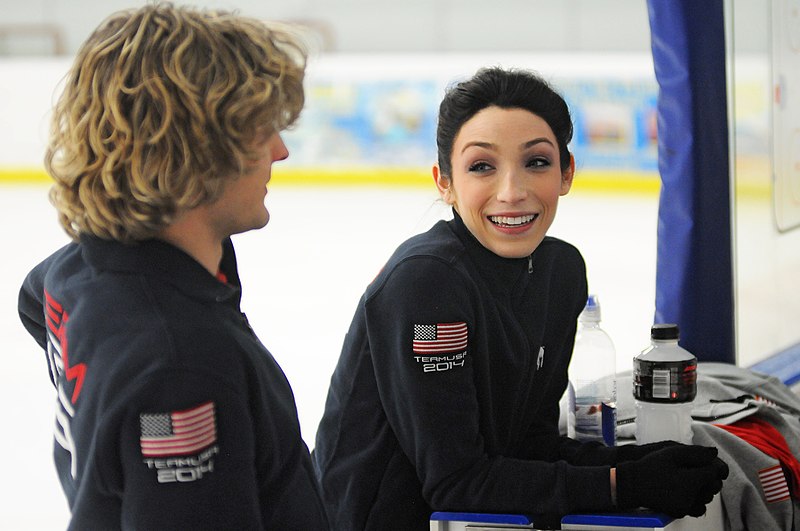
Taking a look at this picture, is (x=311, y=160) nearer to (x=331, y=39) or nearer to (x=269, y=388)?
(x=331, y=39)

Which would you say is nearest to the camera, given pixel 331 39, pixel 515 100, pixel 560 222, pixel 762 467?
pixel 515 100

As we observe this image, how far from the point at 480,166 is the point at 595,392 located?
441 millimetres

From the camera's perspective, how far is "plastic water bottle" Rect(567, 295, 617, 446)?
1.67 metres

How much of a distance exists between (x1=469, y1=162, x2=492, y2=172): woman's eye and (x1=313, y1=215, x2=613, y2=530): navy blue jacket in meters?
0.08

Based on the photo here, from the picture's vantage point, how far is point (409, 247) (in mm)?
1440

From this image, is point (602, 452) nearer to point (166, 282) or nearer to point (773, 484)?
point (773, 484)

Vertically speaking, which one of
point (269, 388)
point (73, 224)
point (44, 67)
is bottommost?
point (269, 388)

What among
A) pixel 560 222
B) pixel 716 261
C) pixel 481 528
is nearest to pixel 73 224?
pixel 481 528

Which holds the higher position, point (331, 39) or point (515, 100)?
point (331, 39)

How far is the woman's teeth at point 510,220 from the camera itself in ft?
4.83

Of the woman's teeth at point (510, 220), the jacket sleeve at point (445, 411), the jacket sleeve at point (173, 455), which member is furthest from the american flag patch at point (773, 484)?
the jacket sleeve at point (173, 455)

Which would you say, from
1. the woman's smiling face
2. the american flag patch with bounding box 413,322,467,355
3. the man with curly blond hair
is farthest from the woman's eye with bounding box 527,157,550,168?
the man with curly blond hair

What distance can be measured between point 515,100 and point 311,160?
23.6 feet

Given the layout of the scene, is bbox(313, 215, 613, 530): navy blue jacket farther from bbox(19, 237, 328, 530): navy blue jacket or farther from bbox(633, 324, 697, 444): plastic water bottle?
bbox(19, 237, 328, 530): navy blue jacket
